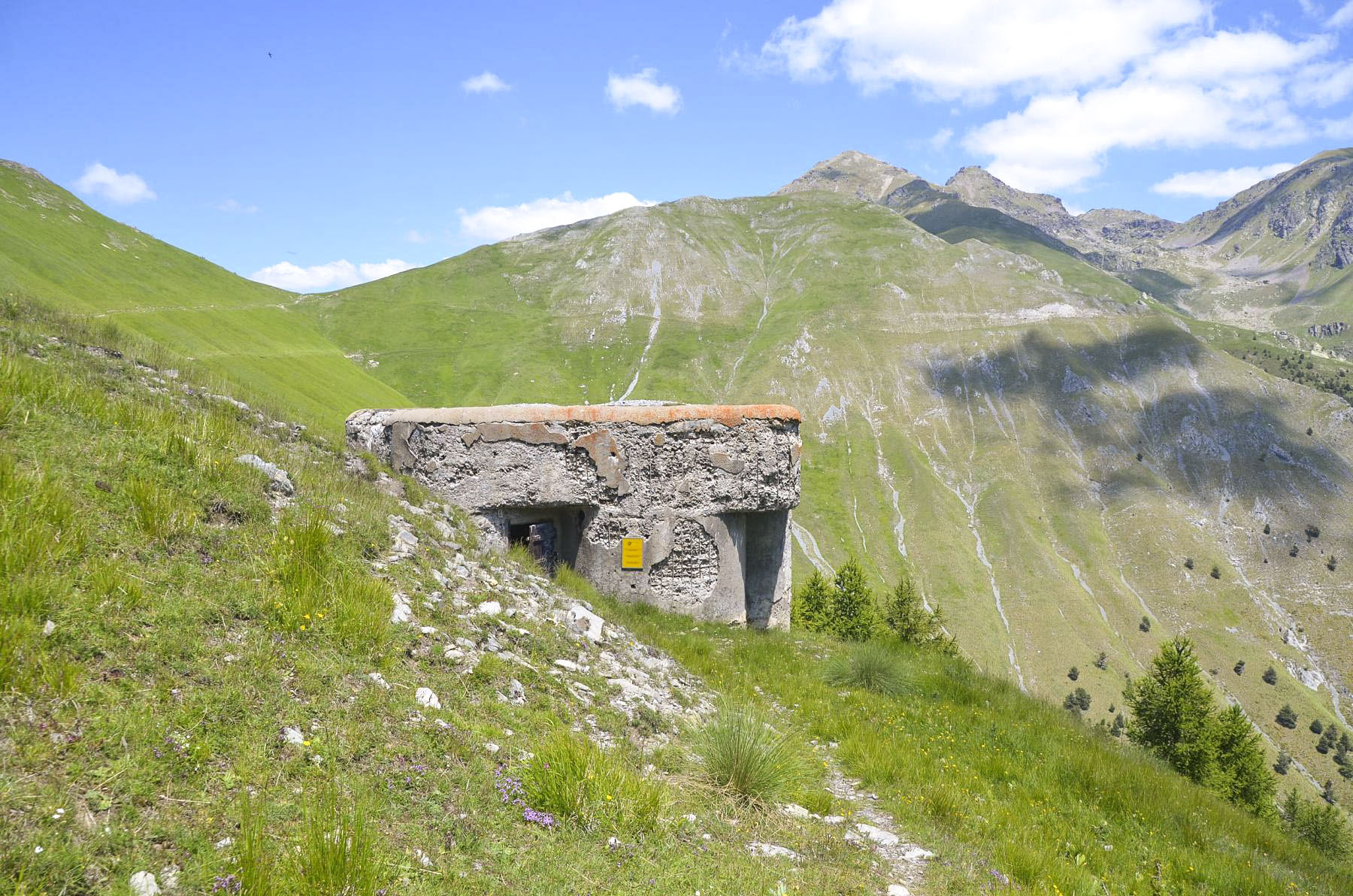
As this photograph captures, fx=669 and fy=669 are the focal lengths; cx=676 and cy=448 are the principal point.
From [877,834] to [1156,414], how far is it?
544ft

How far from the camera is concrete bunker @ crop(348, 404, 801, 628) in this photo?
12.2 m

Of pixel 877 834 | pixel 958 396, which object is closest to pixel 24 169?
pixel 877 834

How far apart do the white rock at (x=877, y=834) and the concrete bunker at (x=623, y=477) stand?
7.40m

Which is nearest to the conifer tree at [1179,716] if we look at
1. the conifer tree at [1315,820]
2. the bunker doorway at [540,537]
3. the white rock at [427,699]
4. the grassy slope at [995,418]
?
the conifer tree at [1315,820]

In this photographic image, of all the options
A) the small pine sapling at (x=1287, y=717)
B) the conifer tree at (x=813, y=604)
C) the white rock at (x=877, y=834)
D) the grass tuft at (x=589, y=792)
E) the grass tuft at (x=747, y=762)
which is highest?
the grass tuft at (x=589, y=792)

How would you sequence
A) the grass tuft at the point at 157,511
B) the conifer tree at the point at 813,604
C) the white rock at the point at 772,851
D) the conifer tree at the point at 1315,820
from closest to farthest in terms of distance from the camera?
the white rock at the point at 772,851, the grass tuft at the point at 157,511, the conifer tree at the point at 1315,820, the conifer tree at the point at 813,604

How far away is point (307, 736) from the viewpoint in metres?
4.31

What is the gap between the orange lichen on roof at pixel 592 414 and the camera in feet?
40.1

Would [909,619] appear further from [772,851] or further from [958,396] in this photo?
[958,396]

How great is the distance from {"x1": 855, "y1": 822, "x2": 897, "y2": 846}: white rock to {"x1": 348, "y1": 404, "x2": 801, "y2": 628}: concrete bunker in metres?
7.40

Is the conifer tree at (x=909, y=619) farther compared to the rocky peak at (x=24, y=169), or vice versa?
the rocky peak at (x=24, y=169)

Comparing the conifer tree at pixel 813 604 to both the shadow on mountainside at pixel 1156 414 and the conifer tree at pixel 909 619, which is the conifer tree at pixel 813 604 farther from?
the shadow on mountainside at pixel 1156 414

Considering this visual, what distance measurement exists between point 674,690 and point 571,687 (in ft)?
6.51

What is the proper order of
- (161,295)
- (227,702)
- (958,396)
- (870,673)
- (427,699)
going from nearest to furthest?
(227,702)
(427,699)
(870,673)
(161,295)
(958,396)
